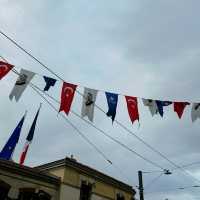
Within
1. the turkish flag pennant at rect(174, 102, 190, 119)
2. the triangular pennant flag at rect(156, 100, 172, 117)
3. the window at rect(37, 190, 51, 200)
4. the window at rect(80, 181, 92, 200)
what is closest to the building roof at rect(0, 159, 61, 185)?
the window at rect(37, 190, 51, 200)

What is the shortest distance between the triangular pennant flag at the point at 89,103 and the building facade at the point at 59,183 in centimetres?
644

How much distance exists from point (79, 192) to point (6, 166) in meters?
6.19

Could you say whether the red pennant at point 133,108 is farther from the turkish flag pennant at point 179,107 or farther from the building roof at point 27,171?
the building roof at point 27,171

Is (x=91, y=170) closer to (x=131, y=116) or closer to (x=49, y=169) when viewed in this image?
(x=49, y=169)

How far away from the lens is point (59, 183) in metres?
21.8

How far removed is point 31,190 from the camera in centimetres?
1972

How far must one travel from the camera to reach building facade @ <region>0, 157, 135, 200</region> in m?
18.9

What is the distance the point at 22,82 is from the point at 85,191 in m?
12.2

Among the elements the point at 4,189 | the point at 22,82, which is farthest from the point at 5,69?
the point at 4,189

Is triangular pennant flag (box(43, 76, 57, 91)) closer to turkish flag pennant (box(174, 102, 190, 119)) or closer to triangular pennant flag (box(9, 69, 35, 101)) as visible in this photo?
triangular pennant flag (box(9, 69, 35, 101))

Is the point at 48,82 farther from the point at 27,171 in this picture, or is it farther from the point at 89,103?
the point at 27,171

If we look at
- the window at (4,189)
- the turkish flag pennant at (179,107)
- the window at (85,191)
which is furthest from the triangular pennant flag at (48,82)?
the window at (85,191)

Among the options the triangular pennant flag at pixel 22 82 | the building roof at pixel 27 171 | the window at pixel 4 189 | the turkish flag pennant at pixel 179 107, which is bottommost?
the window at pixel 4 189

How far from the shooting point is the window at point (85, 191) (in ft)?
76.5
